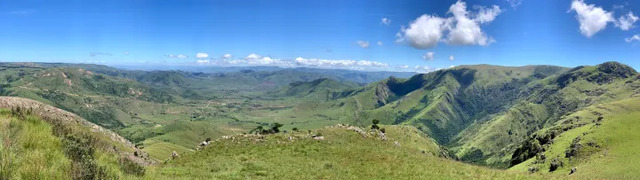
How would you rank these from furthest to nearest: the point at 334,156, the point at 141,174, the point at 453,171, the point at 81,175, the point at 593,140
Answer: the point at 593,140 → the point at 334,156 → the point at 453,171 → the point at 141,174 → the point at 81,175

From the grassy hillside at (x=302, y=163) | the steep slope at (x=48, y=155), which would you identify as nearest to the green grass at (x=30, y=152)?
the steep slope at (x=48, y=155)

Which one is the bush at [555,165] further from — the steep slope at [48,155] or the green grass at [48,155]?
the green grass at [48,155]

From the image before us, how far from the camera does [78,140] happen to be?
1403 cm

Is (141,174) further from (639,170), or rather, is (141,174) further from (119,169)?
(639,170)

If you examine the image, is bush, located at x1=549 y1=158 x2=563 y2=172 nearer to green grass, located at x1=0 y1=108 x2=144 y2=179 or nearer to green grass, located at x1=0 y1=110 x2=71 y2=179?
green grass, located at x1=0 y1=108 x2=144 y2=179

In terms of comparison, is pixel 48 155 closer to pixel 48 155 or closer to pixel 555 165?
pixel 48 155

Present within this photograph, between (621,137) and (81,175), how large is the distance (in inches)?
5632

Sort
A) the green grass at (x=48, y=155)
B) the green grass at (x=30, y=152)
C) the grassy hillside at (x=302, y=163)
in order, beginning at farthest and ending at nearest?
the grassy hillside at (x=302, y=163), the green grass at (x=48, y=155), the green grass at (x=30, y=152)

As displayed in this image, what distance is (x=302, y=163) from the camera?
33.2 metres

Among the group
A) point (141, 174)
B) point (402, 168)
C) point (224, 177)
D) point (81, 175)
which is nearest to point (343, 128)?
point (402, 168)

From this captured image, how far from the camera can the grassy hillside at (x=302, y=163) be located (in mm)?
27781

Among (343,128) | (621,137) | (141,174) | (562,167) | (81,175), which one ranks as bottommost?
(562,167)

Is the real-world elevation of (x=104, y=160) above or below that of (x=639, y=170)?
above

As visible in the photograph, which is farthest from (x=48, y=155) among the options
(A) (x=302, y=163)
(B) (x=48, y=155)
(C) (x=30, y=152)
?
(A) (x=302, y=163)
